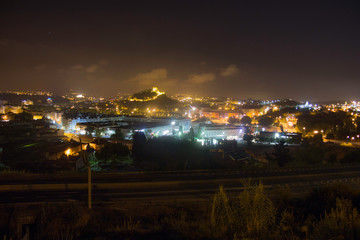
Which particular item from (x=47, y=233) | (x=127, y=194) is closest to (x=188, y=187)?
(x=127, y=194)

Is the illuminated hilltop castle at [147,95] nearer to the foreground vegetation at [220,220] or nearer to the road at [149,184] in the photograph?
the road at [149,184]

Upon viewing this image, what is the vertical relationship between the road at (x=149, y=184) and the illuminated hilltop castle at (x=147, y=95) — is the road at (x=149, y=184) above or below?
below

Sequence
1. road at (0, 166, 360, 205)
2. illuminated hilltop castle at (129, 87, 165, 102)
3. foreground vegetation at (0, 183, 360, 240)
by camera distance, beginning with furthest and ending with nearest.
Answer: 1. illuminated hilltop castle at (129, 87, 165, 102)
2. road at (0, 166, 360, 205)
3. foreground vegetation at (0, 183, 360, 240)

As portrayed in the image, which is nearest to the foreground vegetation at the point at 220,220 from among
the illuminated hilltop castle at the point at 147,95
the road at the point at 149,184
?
the road at the point at 149,184

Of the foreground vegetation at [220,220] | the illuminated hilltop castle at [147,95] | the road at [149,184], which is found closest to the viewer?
the foreground vegetation at [220,220]

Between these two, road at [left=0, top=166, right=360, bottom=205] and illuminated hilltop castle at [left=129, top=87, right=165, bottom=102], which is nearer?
road at [left=0, top=166, right=360, bottom=205]

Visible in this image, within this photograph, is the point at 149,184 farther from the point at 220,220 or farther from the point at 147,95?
the point at 147,95

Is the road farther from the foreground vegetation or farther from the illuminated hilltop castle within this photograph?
the illuminated hilltop castle

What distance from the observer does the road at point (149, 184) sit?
4.90 m

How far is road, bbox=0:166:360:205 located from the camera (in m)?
4.90

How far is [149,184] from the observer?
5973mm

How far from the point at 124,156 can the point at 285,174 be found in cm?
734

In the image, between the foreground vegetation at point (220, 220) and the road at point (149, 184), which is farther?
the road at point (149, 184)

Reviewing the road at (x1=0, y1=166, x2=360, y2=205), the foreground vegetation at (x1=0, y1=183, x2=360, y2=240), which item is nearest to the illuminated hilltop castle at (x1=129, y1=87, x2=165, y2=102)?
the road at (x1=0, y1=166, x2=360, y2=205)
